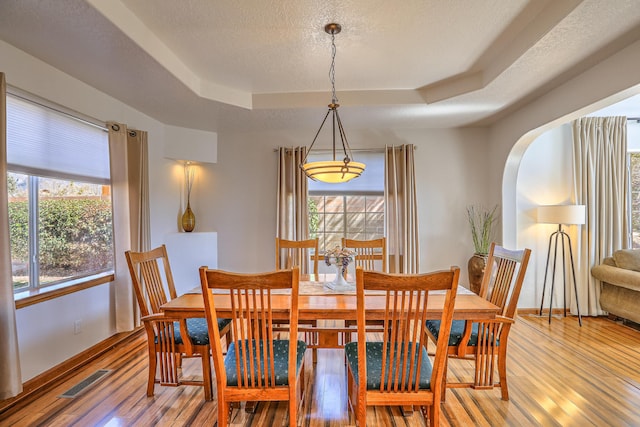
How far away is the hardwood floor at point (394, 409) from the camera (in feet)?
6.80

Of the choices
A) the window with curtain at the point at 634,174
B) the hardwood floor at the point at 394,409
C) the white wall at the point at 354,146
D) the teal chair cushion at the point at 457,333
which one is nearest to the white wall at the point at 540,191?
the white wall at the point at 354,146

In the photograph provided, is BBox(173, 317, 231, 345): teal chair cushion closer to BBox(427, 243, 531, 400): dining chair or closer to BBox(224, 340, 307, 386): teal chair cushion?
BBox(224, 340, 307, 386): teal chair cushion

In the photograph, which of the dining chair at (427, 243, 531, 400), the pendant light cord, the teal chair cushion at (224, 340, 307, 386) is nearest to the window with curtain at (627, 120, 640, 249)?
the dining chair at (427, 243, 531, 400)

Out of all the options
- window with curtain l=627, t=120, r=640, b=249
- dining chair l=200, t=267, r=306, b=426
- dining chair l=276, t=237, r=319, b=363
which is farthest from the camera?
window with curtain l=627, t=120, r=640, b=249

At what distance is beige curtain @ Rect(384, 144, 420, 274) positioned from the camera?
4480 mm

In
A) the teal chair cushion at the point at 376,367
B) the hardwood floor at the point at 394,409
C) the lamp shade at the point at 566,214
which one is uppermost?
the lamp shade at the point at 566,214

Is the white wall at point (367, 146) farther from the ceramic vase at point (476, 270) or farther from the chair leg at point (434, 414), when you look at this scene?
the chair leg at point (434, 414)

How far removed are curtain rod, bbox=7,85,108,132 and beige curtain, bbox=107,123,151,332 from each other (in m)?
0.16

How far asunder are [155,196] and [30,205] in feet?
5.07

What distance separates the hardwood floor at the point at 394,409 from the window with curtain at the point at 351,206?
82.1 inches

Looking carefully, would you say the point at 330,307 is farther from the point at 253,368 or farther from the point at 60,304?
the point at 60,304

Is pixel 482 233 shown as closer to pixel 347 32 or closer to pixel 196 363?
Result: pixel 347 32

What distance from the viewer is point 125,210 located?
3.53 metres

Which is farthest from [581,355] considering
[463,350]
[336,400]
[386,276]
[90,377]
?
[90,377]
